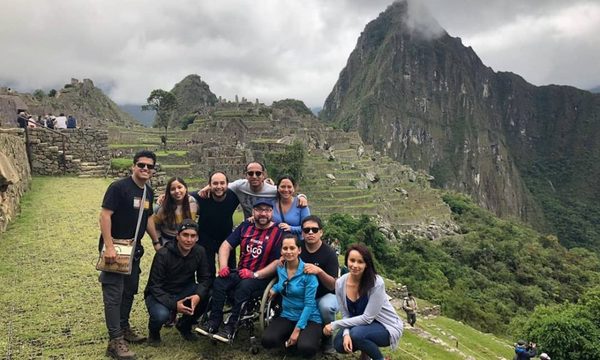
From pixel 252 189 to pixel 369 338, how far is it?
2318 mm

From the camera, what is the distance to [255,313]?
5.32 metres

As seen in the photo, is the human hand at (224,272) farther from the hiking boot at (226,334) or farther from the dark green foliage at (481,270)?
the dark green foliage at (481,270)

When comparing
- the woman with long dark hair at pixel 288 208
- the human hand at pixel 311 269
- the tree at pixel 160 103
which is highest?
the tree at pixel 160 103

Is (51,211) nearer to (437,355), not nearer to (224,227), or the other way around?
(224,227)

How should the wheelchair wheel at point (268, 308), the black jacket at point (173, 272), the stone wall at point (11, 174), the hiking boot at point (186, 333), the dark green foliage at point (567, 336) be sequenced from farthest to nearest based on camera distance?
the dark green foliage at point (567, 336) < the stone wall at point (11, 174) < the hiking boot at point (186, 333) < the black jacket at point (173, 272) < the wheelchair wheel at point (268, 308)

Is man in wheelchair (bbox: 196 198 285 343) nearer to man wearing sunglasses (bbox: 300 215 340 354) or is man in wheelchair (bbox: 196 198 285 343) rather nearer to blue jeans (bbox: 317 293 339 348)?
man wearing sunglasses (bbox: 300 215 340 354)

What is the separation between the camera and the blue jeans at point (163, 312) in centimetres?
499

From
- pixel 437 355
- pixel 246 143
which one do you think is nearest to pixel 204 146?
pixel 246 143

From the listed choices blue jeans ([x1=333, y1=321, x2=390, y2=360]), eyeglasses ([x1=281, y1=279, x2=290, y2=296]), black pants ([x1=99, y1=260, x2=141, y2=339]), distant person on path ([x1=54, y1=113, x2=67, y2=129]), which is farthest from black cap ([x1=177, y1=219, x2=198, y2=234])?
distant person on path ([x1=54, y1=113, x2=67, y2=129])

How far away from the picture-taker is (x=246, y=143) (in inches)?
1714

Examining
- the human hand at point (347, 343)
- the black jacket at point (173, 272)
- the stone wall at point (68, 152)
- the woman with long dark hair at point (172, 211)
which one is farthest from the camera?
the stone wall at point (68, 152)

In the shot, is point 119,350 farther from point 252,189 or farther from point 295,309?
point 252,189

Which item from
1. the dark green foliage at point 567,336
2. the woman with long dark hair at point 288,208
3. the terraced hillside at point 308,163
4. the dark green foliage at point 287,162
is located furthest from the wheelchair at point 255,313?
the dark green foliage at point 287,162

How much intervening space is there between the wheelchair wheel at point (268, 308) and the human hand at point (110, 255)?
1673 millimetres
